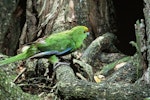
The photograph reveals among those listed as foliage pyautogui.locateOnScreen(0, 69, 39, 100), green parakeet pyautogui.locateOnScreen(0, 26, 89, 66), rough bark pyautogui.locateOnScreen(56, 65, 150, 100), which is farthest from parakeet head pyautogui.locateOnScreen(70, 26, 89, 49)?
foliage pyautogui.locateOnScreen(0, 69, 39, 100)

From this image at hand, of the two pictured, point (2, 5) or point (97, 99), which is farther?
point (2, 5)

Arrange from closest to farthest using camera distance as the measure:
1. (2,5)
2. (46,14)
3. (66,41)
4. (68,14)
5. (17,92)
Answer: (17,92) → (66,41) → (68,14) → (46,14) → (2,5)

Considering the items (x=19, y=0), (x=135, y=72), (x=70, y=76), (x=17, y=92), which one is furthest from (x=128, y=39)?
(x=17, y=92)

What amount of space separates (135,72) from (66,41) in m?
0.93

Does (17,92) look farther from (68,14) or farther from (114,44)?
(114,44)

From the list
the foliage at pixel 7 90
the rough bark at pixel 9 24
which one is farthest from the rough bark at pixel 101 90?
the rough bark at pixel 9 24

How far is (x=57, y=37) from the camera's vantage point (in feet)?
14.0

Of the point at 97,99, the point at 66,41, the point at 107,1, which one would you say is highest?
the point at 107,1

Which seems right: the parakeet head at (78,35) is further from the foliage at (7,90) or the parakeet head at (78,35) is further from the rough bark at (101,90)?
the foliage at (7,90)

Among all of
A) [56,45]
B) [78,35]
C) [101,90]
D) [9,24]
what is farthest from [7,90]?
[9,24]

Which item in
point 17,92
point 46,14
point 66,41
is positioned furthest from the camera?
point 46,14

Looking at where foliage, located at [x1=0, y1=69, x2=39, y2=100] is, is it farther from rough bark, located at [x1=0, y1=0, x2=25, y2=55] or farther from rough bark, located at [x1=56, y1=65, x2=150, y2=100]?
rough bark, located at [x1=0, y1=0, x2=25, y2=55]

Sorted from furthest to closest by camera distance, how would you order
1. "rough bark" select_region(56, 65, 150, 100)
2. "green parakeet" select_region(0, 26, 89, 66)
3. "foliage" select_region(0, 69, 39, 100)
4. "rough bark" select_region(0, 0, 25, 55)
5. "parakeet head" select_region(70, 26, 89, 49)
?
"rough bark" select_region(0, 0, 25, 55), "parakeet head" select_region(70, 26, 89, 49), "green parakeet" select_region(0, 26, 89, 66), "rough bark" select_region(56, 65, 150, 100), "foliage" select_region(0, 69, 39, 100)

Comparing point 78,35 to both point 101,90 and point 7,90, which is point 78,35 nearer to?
point 101,90
